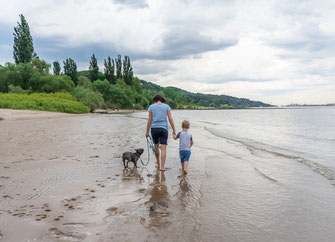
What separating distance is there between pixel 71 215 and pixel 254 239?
297 cm

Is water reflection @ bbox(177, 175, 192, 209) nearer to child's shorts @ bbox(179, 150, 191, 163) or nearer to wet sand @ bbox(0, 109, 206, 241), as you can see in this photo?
wet sand @ bbox(0, 109, 206, 241)

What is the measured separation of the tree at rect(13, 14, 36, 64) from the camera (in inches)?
2299

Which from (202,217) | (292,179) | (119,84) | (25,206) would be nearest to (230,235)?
(202,217)

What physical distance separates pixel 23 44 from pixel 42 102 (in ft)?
85.6

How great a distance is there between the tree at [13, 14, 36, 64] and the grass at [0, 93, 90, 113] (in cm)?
1930

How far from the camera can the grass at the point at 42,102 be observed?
38.3 meters

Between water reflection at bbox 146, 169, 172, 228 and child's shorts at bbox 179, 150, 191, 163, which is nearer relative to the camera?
water reflection at bbox 146, 169, 172, 228

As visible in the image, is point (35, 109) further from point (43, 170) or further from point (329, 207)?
point (329, 207)

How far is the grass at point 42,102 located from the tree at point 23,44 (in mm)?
19303

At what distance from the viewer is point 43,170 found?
20.7 feet

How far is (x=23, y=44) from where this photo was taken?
58.8 m

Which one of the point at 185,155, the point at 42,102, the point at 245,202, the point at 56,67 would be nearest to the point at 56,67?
the point at 56,67

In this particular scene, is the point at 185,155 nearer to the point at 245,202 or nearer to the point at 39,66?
the point at 245,202

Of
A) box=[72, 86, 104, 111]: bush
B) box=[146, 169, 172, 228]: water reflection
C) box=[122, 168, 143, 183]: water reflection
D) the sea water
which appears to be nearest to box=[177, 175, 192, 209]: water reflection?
the sea water
